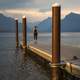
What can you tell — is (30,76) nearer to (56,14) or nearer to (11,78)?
(11,78)

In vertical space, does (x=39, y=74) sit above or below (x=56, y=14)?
below

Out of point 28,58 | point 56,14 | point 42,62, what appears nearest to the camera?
point 56,14

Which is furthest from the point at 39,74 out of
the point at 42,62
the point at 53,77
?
the point at 53,77

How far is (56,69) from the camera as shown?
39.0 ft

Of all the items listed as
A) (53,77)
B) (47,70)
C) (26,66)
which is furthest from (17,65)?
(53,77)

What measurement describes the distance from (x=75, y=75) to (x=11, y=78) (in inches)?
192

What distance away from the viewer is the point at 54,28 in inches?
462

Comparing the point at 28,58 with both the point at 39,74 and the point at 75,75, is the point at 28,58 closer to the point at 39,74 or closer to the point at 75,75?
the point at 39,74

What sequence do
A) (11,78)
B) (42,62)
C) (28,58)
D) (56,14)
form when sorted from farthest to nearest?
(28,58), (42,62), (11,78), (56,14)

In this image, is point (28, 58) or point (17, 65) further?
point (28, 58)

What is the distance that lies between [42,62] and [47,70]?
1728 millimetres

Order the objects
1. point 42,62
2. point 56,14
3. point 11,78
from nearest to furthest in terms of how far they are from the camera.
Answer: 1. point 56,14
2. point 11,78
3. point 42,62

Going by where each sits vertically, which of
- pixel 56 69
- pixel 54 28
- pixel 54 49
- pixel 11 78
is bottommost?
pixel 11 78

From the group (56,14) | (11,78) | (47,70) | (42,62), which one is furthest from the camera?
(42,62)
